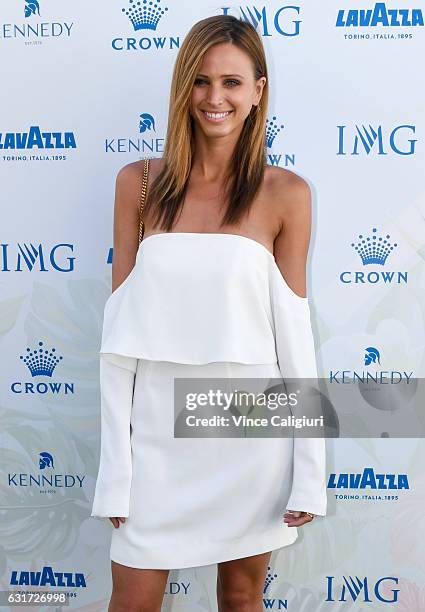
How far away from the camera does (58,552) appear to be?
8.39 ft

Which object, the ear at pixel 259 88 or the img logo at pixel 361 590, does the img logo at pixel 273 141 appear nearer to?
the ear at pixel 259 88

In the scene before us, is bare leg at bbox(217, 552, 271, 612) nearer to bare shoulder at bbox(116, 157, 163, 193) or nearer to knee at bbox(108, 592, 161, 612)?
knee at bbox(108, 592, 161, 612)

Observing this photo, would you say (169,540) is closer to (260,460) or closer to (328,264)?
(260,460)

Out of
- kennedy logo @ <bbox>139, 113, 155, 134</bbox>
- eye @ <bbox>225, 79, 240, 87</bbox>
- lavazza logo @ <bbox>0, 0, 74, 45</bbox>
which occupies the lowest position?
eye @ <bbox>225, 79, 240, 87</bbox>

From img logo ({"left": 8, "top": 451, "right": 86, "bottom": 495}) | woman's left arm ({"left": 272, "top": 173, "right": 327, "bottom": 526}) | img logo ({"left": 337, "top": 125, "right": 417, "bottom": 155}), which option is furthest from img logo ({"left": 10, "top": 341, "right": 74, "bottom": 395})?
img logo ({"left": 337, "top": 125, "right": 417, "bottom": 155})

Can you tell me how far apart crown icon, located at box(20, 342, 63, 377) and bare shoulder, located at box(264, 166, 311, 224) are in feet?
3.26

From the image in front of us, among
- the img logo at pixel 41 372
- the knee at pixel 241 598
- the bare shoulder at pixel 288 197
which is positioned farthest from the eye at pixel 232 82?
the knee at pixel 241 598

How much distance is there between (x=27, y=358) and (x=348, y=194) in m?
1.14

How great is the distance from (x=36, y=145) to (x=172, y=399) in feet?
3.39

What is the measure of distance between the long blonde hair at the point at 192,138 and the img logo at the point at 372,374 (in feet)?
2.60

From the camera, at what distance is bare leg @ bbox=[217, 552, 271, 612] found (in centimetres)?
190

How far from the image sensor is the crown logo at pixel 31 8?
2.32m

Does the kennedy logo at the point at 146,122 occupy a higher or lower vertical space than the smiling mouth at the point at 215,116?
higher

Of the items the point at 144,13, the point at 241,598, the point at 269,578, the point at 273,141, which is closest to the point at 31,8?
the point at 144,13
